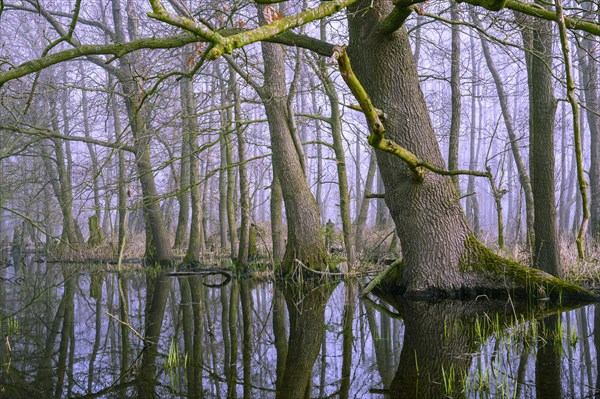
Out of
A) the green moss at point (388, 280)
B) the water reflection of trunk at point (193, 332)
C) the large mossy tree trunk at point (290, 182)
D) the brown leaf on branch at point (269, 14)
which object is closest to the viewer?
the water reflection of trunk at point (193, 332)

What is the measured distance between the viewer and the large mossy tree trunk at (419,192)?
762 centimetres

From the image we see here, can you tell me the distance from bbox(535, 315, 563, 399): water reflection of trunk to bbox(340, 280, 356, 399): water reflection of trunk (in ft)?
3.73

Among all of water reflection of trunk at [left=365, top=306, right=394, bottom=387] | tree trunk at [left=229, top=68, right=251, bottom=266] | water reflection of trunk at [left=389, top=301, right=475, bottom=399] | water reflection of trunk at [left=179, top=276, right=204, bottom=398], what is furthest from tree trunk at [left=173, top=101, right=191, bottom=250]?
water reflection of trunk at [left=389, top=301, right=475, bottom=399]

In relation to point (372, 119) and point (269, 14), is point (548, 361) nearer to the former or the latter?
point (372, 119)

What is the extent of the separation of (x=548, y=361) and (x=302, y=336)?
2262 millimetres

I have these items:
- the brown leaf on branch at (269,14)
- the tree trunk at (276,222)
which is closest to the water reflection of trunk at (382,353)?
the brown leaf on branch at (269,14)

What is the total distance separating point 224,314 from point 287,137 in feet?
15.6

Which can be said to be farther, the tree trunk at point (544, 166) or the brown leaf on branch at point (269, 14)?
the tree trunk at point (544, 166)

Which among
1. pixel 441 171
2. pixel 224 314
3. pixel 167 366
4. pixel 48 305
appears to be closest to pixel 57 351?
pixel 167 366

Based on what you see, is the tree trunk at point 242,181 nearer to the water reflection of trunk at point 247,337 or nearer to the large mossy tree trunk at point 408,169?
the water reflection of trunk at point 247,337

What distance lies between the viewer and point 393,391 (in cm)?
342

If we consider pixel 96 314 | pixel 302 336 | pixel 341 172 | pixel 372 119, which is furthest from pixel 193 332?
pixel 341 172

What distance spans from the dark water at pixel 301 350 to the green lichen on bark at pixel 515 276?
476 millimetres

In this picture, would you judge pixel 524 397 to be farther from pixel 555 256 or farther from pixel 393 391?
pixel 555 256
